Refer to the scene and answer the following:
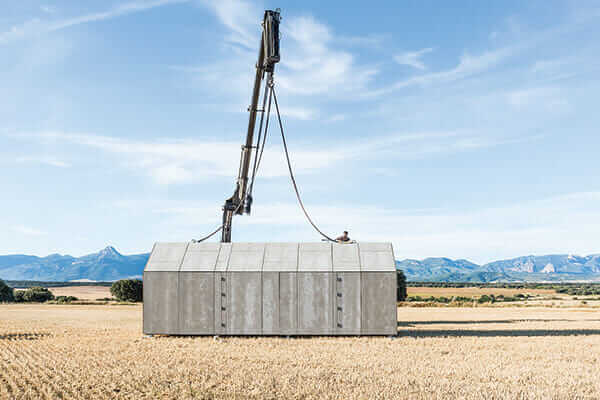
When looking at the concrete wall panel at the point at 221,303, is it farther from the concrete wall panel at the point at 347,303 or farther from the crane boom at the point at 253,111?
the crane boom at the point at 253,111

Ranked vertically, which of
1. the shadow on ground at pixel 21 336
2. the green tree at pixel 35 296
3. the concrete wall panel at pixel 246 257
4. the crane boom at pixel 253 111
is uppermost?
the crane boom at pixel 253 111

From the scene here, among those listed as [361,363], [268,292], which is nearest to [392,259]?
[268,292]

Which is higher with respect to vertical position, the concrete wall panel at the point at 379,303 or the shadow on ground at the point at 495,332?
the concrete wall panel at the point at 379,303

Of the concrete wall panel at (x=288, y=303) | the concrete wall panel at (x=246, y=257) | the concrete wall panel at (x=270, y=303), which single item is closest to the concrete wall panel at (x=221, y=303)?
the concrete wall panel at (x=246, y=257)

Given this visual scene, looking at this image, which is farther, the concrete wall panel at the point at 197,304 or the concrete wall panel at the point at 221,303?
the concrete wall panel at the point at 197,304

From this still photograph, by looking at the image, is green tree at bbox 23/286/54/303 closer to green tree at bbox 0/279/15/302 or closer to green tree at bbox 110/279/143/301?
green tree at bbox 0/279/15/302

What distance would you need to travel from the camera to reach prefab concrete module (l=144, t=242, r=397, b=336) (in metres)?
29.5

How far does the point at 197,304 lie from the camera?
1179 inches

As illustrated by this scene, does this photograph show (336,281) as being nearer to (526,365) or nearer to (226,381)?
(526,365)

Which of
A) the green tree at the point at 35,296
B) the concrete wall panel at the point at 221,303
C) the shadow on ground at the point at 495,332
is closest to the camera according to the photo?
the concrete wall panel at the point at 221,303

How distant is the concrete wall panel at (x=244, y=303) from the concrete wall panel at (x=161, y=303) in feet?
9.00

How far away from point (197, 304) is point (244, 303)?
233 cm

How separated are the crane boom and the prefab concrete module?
679cm

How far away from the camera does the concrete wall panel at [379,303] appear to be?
96.2ft
